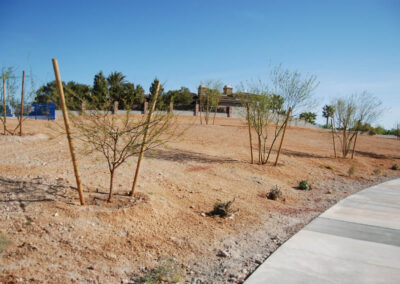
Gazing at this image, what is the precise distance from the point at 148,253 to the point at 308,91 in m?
9.08

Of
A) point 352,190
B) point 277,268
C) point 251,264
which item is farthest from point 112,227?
point 352,190

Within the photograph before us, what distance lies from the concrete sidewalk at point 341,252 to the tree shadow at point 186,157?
4920 millimetres

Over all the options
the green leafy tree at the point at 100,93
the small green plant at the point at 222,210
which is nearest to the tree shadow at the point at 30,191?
the green leafy tree at the point at 100,93

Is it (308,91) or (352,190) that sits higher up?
(308,91)

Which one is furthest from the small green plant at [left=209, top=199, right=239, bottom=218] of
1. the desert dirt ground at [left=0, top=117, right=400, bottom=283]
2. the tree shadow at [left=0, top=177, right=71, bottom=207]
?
the tree shadow at [left=0, top=177, right=71, bottom=207]

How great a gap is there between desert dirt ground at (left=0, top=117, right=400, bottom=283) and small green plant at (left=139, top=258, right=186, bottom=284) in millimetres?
103

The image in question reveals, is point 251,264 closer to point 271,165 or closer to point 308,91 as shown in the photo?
point 271,165

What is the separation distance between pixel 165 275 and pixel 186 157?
7126 mm

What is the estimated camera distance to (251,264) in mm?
3975

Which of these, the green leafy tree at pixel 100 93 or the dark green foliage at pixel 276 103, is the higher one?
the dark green foliage at pixel 276 103

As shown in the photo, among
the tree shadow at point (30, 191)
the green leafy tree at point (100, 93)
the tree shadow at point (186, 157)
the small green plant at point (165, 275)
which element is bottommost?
the small green plant at point (165, 275)

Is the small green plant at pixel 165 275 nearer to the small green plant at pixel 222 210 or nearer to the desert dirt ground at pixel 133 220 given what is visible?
the desert dirt ground at pixel 133 220

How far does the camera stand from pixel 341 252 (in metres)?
4.12

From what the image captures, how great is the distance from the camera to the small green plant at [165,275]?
339 cm
